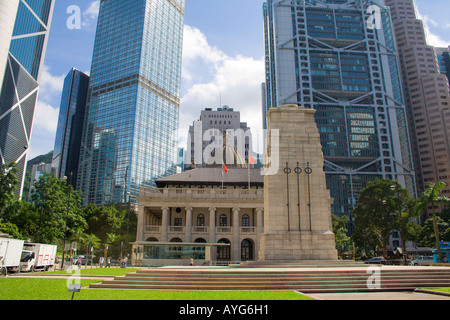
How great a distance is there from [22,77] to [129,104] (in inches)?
1417

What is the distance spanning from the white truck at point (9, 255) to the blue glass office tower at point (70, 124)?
14014 centimetres

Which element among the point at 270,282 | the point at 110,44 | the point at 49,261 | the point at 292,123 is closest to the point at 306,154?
the point at 292,123

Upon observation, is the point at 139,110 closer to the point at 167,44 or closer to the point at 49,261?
the point at 167,44

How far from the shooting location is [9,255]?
28469 millimetres

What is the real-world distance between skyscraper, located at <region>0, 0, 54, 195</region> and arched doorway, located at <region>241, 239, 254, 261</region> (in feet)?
268

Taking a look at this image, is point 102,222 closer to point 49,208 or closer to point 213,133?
point 49,208

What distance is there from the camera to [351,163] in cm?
13375

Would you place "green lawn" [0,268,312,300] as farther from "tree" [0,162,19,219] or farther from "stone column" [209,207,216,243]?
"stone column" [209,207,216,243]

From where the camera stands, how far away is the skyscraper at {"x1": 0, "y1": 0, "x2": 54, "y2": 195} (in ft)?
351

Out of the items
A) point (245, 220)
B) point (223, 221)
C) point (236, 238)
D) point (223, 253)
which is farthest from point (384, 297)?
point (223, 221)

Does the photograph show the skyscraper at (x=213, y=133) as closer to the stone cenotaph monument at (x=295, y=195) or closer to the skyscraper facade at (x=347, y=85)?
the skyscraper facade at (x=347, y=85)

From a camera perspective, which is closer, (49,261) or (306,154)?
(306,154)

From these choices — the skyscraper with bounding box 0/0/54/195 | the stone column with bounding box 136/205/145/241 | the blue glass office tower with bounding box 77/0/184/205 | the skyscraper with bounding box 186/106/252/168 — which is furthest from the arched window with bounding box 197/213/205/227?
the skyscraper with bounding box 186/106/252/168
